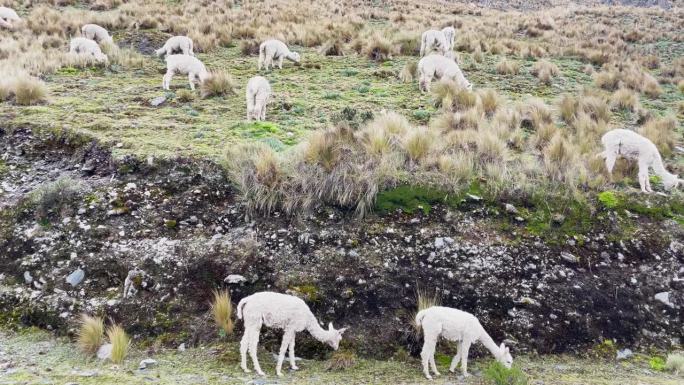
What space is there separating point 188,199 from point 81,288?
80.2 inches

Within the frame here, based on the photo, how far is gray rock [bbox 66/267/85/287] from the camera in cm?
699

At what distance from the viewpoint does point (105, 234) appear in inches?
298

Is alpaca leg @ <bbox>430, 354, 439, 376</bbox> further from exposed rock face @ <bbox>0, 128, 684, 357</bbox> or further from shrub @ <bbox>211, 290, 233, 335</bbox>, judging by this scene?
shrub @ <bbox>211, 290, 233, 335</bbox>

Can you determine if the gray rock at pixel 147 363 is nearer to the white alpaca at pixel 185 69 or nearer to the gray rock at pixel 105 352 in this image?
the gray rock at pixel 105 352

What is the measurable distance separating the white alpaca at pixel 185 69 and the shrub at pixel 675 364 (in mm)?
11673

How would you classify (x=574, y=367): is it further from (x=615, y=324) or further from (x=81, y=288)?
(x=81, y=288)

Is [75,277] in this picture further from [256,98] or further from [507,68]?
[507,68]

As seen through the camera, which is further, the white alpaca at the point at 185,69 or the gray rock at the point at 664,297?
the white alpaca at the point at 185,69

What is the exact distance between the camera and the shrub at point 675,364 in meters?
6.25

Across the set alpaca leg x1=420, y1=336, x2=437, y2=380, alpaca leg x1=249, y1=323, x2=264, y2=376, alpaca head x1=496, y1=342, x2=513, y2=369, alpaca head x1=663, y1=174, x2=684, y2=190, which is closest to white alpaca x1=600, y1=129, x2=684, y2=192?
alpaca head x1=663, y1=174, x2=684, y2=190

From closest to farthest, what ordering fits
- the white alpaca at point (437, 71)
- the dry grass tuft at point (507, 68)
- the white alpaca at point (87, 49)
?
the white alpaca at point (437, 71)
the white alpaca at point (87, 49)
the dry grass tuft at point (507, 68)

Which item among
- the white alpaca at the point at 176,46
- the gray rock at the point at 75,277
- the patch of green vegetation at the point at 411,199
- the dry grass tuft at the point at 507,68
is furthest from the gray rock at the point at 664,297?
the white alpaca at the point at 176,46

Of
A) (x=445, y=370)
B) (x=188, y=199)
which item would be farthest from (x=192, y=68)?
(x=445, y=370)

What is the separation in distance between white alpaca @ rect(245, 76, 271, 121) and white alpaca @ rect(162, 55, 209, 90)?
270 centimetres
